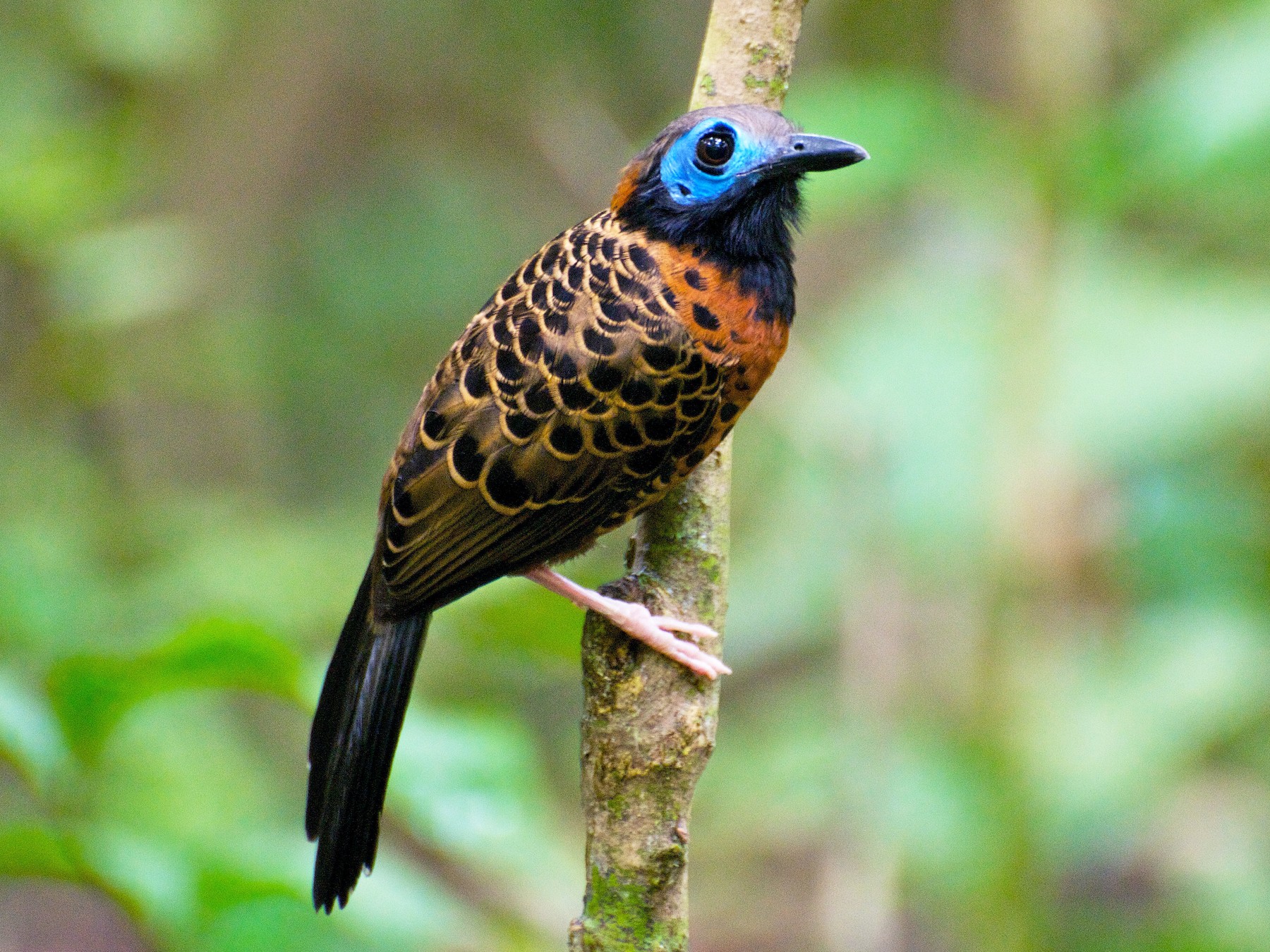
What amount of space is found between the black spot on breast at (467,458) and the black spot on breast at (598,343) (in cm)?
31

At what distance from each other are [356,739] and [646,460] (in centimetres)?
82

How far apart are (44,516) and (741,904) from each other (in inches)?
140

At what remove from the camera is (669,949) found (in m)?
2.34

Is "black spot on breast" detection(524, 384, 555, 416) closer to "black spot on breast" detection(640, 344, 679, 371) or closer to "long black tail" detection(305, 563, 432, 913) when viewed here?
"black spot on breast" detection(640, 344, 679, 371)

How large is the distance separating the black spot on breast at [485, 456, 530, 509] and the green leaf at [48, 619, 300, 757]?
516 millimetres

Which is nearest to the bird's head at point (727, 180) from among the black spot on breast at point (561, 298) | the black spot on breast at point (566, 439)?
the black spot on breast at point (561, 298)

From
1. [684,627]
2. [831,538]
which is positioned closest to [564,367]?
[684,627]

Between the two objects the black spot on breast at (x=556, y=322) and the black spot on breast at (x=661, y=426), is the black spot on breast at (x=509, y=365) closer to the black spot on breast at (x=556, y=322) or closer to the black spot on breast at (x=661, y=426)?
the black spot on breast at (x=556, y=322)

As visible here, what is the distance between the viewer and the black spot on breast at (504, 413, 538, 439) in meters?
→ 2.70

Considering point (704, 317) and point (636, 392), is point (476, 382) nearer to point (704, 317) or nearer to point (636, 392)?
point (636, 392)

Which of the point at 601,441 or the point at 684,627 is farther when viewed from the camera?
the point at 601,441

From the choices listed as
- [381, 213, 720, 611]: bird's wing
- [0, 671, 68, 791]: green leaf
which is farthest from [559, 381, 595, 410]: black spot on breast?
[0, 671, 68, 791]: green leaf

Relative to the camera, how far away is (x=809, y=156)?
262cm

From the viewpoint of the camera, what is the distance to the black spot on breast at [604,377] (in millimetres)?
2670
